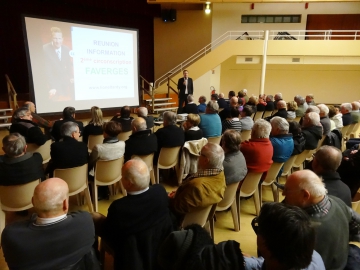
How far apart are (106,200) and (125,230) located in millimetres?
2074

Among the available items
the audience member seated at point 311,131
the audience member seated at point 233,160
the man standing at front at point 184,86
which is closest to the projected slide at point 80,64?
the man standing at front at point 184,86

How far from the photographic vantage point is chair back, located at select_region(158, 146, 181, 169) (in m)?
3.73

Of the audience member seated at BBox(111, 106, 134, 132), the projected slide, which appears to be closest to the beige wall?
the projected slide

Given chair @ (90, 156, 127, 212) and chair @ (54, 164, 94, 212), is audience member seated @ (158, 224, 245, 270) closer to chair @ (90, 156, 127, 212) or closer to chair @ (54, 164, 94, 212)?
chair @ (54, 164, 94, 212)

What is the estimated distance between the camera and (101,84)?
6762 mm

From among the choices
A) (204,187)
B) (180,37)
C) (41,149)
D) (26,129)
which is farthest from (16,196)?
(180,37)

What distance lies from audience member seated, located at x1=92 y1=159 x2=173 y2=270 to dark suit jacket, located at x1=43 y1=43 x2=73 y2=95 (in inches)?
194

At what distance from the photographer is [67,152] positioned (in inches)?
113

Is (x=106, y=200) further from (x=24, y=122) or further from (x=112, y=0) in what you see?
(x=112, y=0)

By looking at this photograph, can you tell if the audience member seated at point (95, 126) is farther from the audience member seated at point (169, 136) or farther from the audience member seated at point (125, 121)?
the audience member seated at point (169, 136)

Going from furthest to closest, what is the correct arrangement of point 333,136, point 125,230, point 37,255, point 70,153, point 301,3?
point 301,3 < point 333,136 < point 70,153 < point 125,230 < point 37,255

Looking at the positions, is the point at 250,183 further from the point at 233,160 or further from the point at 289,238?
the point at 289,238

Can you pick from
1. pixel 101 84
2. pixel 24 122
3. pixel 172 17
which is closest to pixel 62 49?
pixel 101 84

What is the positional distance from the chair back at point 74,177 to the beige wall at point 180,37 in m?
10.8
